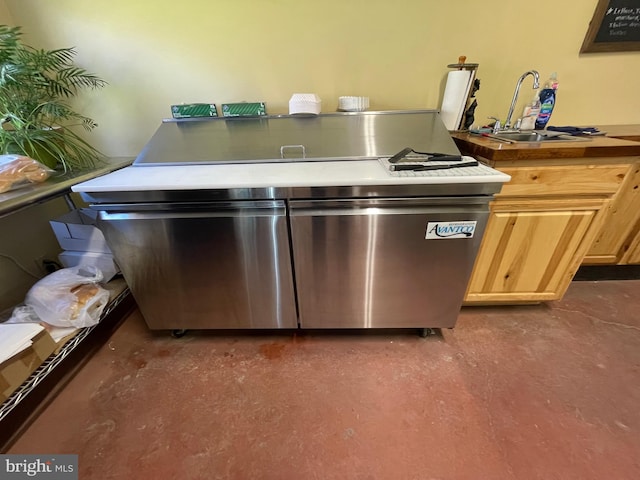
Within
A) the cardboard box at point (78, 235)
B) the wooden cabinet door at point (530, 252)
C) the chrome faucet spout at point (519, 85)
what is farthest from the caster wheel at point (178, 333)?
the chrome faucet spout at point (519, 85)

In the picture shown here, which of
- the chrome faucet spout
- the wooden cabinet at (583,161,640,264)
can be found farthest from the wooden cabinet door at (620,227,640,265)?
the chrome faucet spout

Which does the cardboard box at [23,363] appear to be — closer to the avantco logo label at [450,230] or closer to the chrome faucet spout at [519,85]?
the avantco logo label at [450,230]

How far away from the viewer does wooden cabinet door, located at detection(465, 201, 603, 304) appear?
1.17 metres

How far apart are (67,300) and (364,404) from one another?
55.9 inches

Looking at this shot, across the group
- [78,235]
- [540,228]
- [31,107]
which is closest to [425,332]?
[540,228]

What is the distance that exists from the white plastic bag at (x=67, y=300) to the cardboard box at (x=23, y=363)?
0.36 feet

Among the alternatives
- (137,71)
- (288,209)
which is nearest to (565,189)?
(288,209)

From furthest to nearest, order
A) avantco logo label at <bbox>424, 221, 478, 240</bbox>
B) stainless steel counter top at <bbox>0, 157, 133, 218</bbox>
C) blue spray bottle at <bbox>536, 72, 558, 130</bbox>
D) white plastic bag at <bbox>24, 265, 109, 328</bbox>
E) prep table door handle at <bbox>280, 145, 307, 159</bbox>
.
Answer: blue spray bottle at <bbox>536, 72, 558, 130</bbox> → prep table door handle at <bbox>280, 145, 307, 159</bbox> → white plastic bag at <bbox>24, 265, 109, 328</bbox> → avantco logo label at <bbox>424, 221, 478, 240</bbox> → stainless steel counter top at <bbox>0, 157, 133, 218</bbox>

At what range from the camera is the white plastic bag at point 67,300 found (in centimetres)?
116

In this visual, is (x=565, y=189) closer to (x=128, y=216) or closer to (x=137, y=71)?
(x=128, y=216)

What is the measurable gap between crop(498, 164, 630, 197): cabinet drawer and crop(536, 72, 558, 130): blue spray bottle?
584 mm

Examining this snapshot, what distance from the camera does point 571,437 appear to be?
0.96 metres

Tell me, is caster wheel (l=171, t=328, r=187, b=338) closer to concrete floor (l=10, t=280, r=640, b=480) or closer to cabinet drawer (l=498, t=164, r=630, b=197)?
concrete floor (l=10, t=280, r=640, b=480)

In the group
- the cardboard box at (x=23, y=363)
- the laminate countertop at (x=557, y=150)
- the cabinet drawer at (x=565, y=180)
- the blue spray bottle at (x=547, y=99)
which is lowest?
the cardboard box at (x=23, y=363)
